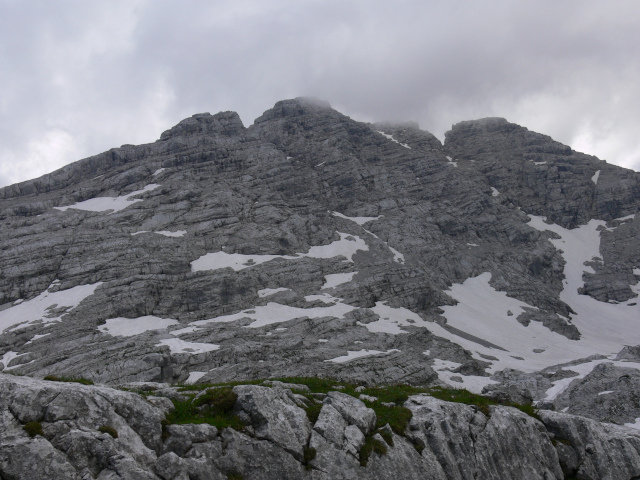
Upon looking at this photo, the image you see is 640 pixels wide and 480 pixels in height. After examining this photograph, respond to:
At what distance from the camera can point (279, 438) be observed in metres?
14.9

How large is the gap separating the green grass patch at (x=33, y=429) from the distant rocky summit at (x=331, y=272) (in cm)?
24

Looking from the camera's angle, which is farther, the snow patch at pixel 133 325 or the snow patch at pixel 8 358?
the snow patch at pixel 133 325

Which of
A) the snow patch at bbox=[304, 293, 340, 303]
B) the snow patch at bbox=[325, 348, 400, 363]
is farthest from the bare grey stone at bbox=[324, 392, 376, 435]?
the snow patch at bbox=[304, 293, 340, 303]

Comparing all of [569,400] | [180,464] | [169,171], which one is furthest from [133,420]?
[169,171]

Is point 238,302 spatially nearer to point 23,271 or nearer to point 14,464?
point 23,271

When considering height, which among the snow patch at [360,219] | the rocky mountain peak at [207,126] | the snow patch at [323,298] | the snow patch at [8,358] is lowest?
the snow patch at [8,358]

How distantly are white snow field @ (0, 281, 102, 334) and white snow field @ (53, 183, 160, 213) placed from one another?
87.5 ft

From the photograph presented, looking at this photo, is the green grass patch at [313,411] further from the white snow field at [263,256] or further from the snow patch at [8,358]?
the white snow field at [263,256]

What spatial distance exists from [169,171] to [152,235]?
29.9 m

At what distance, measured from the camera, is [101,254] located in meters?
80.1

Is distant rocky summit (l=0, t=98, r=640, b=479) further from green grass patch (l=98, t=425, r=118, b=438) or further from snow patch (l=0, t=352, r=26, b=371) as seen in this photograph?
green grass patch (l=98, t=425, r=118, b=438)

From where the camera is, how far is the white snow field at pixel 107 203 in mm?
98688

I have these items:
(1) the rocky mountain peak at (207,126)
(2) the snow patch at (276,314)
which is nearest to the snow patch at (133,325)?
(2) the snow patch at (276,314)

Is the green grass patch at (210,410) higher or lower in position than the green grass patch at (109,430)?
higher
